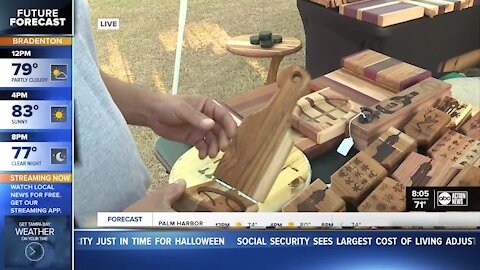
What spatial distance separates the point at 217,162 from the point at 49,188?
223 millimetres

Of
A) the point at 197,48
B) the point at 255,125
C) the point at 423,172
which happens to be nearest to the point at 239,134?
the point at 255,125

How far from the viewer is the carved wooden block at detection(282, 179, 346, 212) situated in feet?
2.55

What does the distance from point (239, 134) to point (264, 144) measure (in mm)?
37

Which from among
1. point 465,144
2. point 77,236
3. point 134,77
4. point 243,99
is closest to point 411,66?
point 465,144

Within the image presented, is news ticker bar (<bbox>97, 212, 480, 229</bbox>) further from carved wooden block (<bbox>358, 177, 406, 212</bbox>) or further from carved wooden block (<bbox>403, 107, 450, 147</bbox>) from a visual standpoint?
carved wooden block (<bbox>403, 107, 450, 147</bbox>)

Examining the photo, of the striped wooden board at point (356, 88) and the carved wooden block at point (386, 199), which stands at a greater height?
the striped wooden board at point (356, 88)

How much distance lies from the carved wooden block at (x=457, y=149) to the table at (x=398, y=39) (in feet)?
0.31

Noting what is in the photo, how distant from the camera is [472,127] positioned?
813mm

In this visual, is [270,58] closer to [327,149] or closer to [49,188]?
[327,149]

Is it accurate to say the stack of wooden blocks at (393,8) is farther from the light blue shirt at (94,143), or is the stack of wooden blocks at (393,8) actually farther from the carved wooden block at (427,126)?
the light blue shirt at (94,143)

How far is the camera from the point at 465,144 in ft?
2.67

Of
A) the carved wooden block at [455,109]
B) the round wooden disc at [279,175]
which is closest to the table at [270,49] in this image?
the round wooden disc at [279,175]

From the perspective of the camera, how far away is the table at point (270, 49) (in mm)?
824

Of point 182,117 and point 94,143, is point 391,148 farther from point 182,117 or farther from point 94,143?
point 94,143
